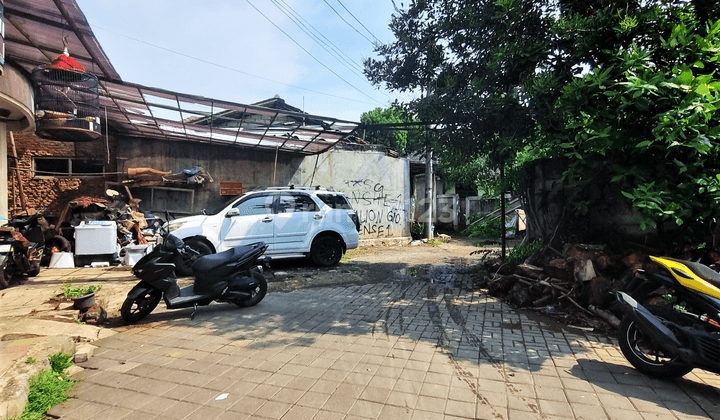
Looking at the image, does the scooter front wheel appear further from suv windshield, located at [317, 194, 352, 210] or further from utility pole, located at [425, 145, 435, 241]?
utility pole, located at [425, 145, 435, 241]

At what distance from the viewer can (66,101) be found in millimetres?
6941

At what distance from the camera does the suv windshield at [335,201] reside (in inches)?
368

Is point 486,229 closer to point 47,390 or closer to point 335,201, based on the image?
point 335,201

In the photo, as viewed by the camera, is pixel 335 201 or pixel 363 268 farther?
pixel 335 201

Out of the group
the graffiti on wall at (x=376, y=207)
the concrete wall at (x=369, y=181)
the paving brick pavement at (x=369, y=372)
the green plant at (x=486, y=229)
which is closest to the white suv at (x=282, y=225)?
the paving brick pavement at (x=369, y=372)

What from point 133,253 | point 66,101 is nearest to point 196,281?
point 133,253

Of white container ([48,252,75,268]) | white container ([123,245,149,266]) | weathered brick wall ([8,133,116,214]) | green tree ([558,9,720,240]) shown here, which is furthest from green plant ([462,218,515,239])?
white container ([48,252,75,268])

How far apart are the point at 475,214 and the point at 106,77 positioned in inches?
688

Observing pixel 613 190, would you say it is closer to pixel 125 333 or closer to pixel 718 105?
pixel 718 105

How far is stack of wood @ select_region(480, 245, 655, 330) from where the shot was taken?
490 cm

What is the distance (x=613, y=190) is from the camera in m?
5.60

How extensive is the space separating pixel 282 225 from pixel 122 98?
4.20 metres

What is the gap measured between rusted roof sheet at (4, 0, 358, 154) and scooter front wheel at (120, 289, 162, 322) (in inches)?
156

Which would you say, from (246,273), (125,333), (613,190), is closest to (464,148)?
(613,190)
